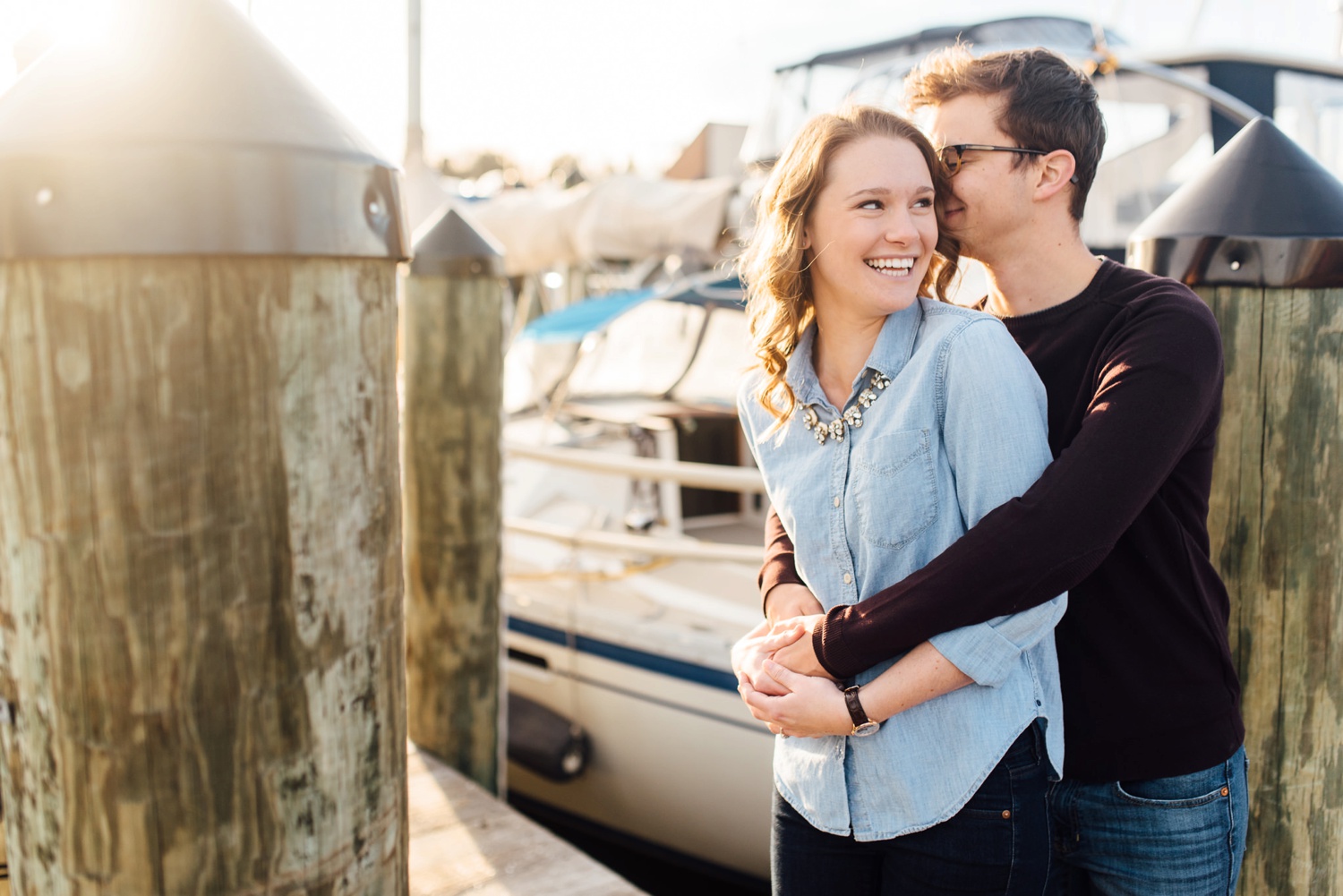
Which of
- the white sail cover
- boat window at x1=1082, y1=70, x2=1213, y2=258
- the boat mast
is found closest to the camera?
boat window at x1=1082, y1=70, x2=1213, y2=258

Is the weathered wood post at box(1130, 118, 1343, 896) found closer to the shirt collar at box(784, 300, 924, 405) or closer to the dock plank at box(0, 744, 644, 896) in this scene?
the shirt collar at box(784, 300, 924, 405)

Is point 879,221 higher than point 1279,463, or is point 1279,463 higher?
point 879,221

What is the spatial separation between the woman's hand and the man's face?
29.2 inches

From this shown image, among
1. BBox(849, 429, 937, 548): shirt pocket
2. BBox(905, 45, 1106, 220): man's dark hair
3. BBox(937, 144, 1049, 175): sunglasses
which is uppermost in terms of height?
BBox(905, 45, 1106, 220): man's dark hair

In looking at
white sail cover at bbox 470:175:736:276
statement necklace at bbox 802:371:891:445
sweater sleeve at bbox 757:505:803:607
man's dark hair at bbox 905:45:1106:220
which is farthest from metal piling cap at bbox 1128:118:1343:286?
white sail cover at bbox 470:175:736:276

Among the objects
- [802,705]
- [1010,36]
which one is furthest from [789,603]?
[1010,36]

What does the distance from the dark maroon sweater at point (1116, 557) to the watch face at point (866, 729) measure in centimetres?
8

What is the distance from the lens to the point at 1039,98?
168 centimetres

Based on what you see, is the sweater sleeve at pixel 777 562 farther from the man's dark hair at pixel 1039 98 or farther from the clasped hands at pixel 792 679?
the man's dark hair at pixel 1039 98

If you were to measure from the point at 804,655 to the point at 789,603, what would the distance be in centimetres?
16

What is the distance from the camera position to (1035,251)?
5.58 ft

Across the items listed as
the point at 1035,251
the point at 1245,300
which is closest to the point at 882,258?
the point at 1035,251

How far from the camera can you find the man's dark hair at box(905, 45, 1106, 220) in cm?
167

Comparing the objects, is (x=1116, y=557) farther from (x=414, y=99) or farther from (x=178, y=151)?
(x=414, y=99)
